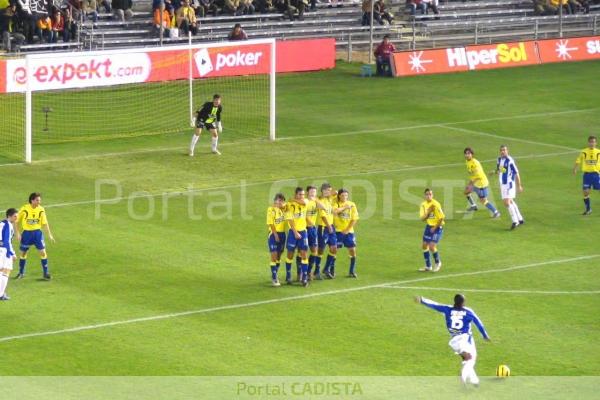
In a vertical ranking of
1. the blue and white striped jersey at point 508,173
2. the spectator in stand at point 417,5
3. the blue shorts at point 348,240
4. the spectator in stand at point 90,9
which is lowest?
the blue shorts at point 348,240

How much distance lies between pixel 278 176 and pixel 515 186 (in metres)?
8.67

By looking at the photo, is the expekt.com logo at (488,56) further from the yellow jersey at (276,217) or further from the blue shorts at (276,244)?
the yellow jersey at (276,217)

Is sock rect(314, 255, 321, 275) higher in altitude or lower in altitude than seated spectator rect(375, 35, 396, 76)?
lower

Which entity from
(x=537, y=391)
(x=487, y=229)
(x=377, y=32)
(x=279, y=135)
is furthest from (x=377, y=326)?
(x=377, y=32)

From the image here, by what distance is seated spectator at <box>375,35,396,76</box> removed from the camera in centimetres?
5922

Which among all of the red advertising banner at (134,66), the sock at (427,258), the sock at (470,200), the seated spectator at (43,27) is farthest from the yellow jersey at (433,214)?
the seated spectator at (43,27)

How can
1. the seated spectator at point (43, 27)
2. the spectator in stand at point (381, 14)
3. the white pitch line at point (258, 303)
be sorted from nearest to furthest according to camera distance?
the white pitch line at point (258, 303) < the seated spectator at point (43, 27) < the spectator in stand at point (381, 14)

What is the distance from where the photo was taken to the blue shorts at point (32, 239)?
30672 millimetres

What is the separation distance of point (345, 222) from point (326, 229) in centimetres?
47

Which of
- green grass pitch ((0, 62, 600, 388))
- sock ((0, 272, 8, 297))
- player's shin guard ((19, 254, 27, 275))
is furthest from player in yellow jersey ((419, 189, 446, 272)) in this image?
sock ((0, 272, 8, 297))

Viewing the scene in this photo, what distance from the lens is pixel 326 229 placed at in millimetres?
31000

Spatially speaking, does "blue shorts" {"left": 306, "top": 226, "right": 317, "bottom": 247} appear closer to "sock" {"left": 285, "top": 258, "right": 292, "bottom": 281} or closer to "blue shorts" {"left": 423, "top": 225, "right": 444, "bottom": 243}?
"sock" {"left": 285, "top": 258, "right": 292, "bottom": 281}

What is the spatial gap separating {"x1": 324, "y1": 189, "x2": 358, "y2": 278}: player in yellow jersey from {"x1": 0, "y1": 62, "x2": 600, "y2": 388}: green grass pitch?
662 mm

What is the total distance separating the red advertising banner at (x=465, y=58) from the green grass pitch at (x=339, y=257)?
560 centimetres
